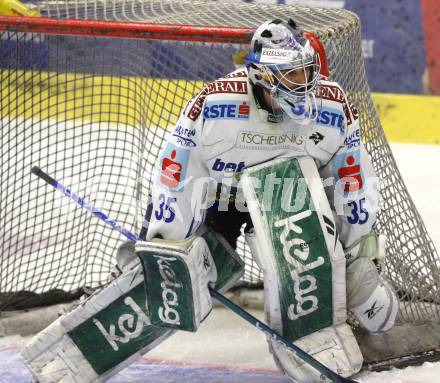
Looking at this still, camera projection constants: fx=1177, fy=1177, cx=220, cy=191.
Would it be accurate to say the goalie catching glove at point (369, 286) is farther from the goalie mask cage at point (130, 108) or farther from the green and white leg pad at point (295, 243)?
the goalie mask cage at point (130, 108)

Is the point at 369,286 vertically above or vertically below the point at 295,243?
below

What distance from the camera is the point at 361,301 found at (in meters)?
3.59

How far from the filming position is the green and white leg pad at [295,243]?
3389 mm

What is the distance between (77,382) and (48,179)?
723mm

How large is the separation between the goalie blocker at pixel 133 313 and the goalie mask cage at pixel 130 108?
0.68 meters

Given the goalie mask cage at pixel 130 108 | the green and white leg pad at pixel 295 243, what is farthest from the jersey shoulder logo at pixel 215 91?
the goalie mask cage at pixel 130 108

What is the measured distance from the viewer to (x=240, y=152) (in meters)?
3.41

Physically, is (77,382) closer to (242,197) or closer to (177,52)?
(242,197)

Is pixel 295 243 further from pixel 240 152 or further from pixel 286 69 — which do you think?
pixel 286 69

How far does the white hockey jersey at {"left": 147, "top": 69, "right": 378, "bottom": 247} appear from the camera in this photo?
338 centimetres

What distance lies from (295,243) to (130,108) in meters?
1.44

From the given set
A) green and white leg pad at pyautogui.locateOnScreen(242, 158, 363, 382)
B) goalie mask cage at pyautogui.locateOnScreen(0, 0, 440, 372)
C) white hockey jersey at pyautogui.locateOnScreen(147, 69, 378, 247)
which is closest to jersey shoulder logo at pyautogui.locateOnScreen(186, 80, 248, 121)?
white hockey jersey at pyautogui.locateOnScreen(147, 69, 378, 247)

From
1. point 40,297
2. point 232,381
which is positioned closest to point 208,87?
point 232,381

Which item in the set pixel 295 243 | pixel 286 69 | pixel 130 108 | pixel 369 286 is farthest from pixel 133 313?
pixel 130 108
